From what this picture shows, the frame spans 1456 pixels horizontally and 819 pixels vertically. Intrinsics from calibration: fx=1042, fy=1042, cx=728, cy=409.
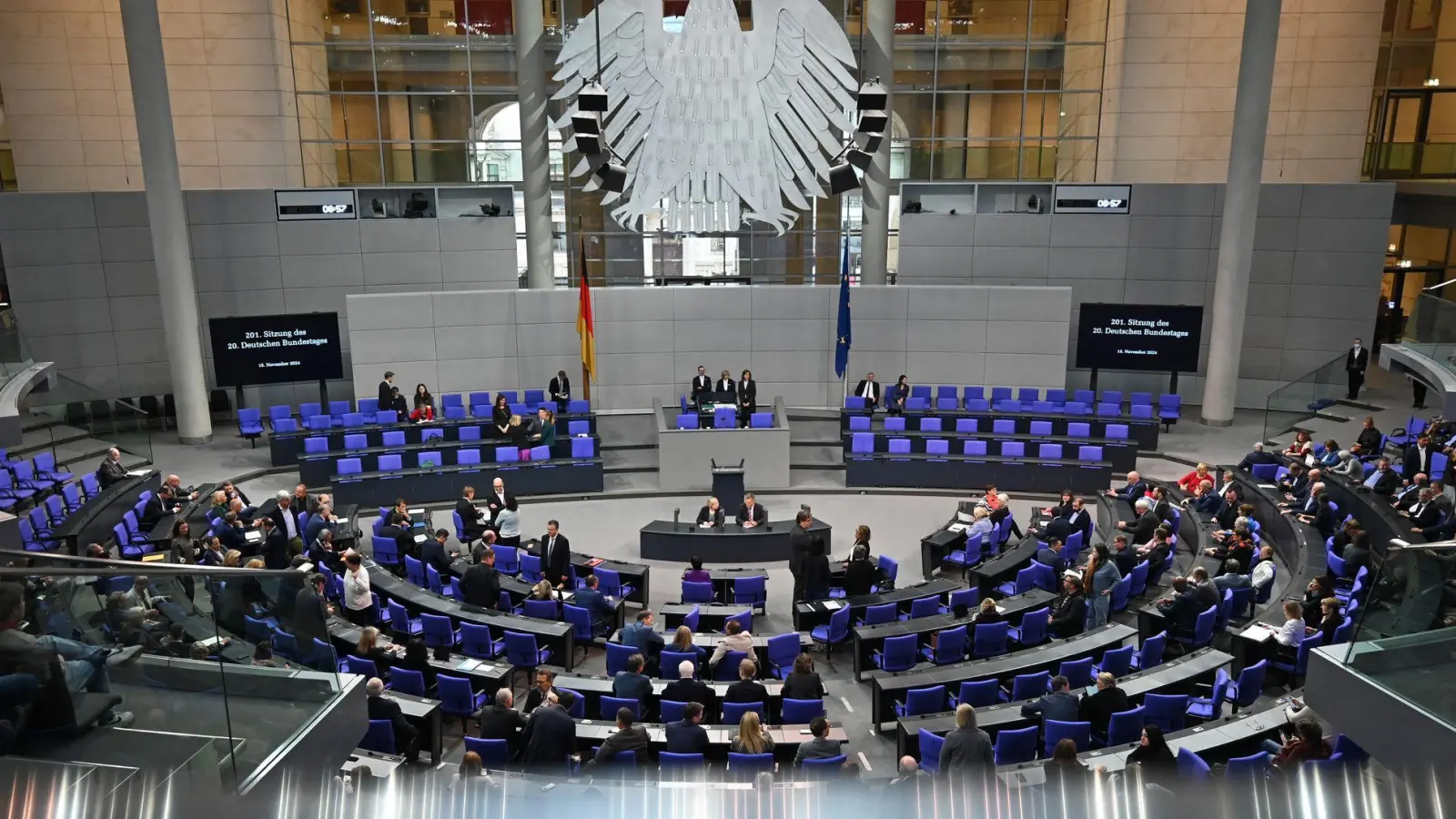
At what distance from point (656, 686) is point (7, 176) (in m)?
19.2

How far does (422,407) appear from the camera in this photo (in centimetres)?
1773

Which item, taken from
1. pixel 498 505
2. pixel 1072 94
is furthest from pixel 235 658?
pixel 1072 94

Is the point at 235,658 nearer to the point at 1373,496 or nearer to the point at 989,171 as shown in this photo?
the point at 1373,496

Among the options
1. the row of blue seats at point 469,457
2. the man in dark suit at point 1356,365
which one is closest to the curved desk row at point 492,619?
the row of blue seats at point 469,457

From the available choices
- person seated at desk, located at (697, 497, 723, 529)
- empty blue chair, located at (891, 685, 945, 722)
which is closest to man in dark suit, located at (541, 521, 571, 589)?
person seated at desk, located at (697, 497, 723, 529)

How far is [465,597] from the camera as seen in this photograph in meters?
11.0

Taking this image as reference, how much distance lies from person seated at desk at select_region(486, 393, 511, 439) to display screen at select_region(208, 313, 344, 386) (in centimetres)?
438

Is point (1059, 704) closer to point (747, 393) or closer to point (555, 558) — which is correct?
point (555, 558)

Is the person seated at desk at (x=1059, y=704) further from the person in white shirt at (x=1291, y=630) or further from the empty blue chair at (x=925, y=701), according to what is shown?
the person in white shirt at (x=1291, y=630)

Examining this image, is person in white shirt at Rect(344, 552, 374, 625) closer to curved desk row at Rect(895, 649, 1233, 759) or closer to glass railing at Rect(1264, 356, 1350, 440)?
curved desk row at Rect(895, 649, 1233, 759)

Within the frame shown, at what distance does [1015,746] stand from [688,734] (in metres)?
2.42

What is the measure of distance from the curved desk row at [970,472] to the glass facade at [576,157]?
6759 mm

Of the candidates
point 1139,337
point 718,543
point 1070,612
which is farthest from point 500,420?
point 1139,337

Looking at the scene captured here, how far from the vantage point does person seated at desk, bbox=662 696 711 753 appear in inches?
294
